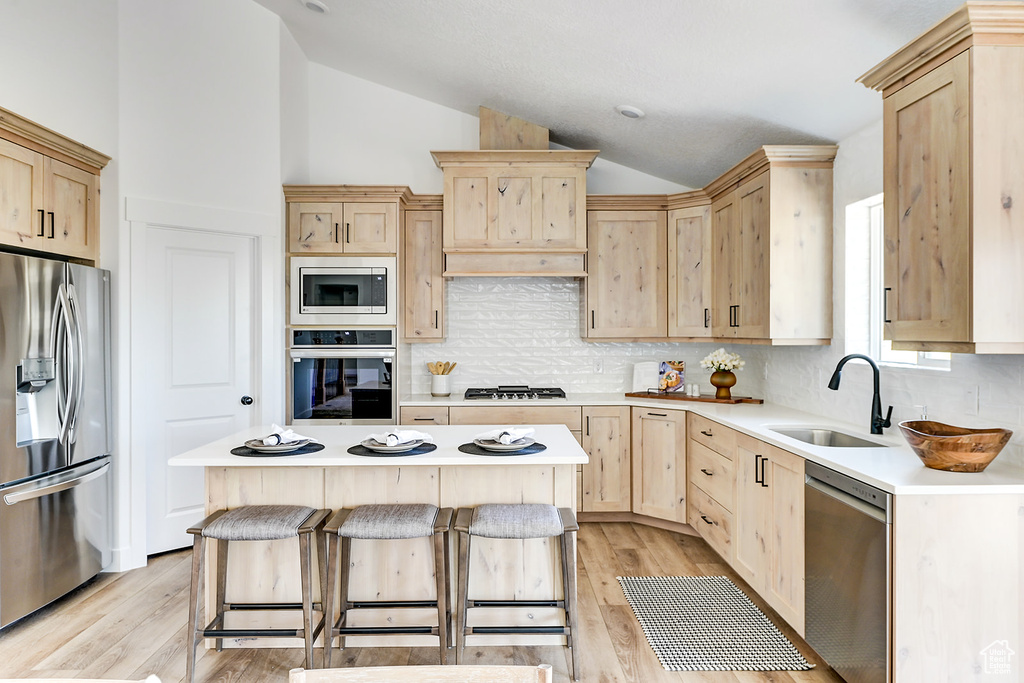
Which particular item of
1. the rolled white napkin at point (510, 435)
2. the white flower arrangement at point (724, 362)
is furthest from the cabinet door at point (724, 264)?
the rolled white napkin at point (510, 435)

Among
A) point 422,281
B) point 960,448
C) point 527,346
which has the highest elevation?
Answer: point 422,281

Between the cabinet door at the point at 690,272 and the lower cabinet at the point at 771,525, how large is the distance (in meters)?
1.30

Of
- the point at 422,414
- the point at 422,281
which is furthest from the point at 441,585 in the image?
the point at 422,281

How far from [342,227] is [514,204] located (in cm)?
122

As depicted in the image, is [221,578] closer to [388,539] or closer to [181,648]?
[181,648]

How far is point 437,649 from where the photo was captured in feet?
8.07

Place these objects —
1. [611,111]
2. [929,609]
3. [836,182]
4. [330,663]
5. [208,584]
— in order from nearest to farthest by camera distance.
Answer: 1. [929,609]
2. [330,663]
3. [208,584]
4. [836,182]
5. [611,111]

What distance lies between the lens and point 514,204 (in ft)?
13.4

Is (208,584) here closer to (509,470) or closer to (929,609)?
(509,470)

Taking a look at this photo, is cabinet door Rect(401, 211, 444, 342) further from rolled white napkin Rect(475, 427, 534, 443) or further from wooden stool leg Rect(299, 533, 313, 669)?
wooden stool leg Rect(299, 533, 313, 669)

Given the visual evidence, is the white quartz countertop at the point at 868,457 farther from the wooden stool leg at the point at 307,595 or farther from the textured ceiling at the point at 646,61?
the wooden stool leg at the point at 307,595

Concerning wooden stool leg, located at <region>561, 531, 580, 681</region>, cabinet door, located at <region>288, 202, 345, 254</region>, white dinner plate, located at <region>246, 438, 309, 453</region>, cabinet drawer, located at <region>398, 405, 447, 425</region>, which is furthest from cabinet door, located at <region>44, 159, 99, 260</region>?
wooden stool leg, located at <region>561, 531, 580, 681</region>

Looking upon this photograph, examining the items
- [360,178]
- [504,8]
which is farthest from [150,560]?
[504,8]

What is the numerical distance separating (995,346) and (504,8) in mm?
2594
